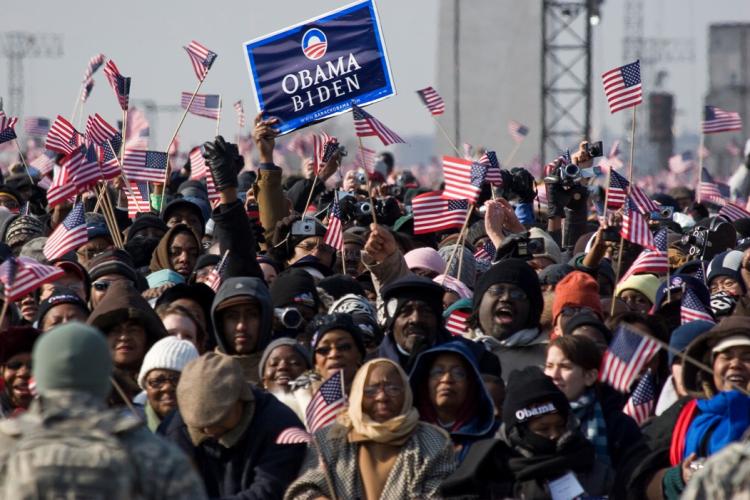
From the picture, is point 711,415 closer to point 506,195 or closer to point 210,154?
point 210,154

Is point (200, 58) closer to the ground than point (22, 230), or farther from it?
farther from it

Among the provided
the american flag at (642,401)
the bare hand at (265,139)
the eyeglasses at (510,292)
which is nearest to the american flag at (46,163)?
the bare hand at (265,139)

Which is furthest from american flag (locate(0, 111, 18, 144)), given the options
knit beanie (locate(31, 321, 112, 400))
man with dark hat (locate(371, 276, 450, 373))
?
knit beanie (locate(31, 321, 112, 400))

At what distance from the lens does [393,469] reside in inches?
294

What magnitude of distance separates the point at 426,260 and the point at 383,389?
393cm

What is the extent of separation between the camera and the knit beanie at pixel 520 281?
9.61 meters

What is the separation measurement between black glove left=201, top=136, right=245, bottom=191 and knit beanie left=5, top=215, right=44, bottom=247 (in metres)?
2.66

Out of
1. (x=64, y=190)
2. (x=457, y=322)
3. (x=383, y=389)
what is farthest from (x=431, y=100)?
(x=383, y=389)

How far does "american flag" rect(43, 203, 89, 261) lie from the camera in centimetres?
1131

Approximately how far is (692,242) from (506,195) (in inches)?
62.2

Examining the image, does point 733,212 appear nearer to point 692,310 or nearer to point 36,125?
point 692,310

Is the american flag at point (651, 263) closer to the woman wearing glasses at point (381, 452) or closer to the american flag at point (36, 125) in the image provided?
the woman wearing glasses at point (381, 452)

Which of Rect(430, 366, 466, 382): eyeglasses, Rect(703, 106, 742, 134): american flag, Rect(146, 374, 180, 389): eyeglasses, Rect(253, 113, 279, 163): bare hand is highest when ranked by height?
Rect(703, 106, 742, 134): american flag

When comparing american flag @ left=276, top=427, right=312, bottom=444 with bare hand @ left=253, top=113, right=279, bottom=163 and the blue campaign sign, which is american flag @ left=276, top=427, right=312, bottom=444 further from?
the blue campaign sign
